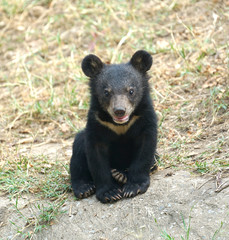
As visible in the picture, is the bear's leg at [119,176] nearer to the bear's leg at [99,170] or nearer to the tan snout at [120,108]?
the bear's leg at [99,170]

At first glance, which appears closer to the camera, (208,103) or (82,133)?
(82,133)

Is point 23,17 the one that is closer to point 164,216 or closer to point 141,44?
point 141,44

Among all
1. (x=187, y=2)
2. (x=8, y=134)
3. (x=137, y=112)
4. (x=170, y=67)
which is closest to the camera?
(x=137, y=112)

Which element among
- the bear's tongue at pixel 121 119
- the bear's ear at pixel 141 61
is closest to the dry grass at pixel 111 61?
the bear's tongue at pixel 121 119

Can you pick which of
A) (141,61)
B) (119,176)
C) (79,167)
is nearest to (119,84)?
(141,61)

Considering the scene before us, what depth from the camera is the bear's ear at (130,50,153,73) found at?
219 inches

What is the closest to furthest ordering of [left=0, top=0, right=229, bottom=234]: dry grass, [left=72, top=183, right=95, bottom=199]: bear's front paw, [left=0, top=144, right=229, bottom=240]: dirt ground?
[left=0, top=144, right=229, bottom=240]: dirt ground, [left=72, top=183, right=95, bottom=199]: bear's front paw, [left=0, top=0, right=229, bottom=234]: dry grass

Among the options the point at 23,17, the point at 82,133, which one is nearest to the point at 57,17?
the point at 23,17

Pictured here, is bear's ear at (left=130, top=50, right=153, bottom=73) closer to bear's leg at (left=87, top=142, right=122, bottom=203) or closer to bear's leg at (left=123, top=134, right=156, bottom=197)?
bear's leg at (left=123, top=134, right=156, bottom=197)

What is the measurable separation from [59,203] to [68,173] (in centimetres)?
79

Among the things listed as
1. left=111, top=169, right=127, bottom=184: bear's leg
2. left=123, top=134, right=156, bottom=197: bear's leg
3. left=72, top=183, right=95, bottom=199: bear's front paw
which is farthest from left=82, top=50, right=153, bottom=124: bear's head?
left=72, top=183, right=95, bottom=199: bear's front paw

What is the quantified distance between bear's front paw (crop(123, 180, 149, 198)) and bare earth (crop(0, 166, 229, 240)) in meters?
0.06

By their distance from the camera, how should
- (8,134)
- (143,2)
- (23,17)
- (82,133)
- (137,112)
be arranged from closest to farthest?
(137,112), (82,133), (8,134), (143,2), (23,17)

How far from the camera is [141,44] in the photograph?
9703mm
